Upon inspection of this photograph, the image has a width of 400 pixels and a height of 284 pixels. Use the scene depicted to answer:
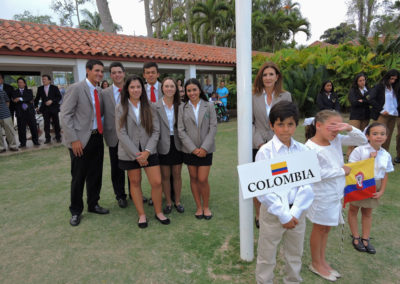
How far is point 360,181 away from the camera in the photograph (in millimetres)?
2385

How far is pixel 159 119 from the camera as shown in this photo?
332 cm

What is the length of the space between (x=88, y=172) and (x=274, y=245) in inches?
100

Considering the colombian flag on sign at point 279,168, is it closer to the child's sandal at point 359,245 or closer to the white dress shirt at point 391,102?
the child's sandal at point 359,245

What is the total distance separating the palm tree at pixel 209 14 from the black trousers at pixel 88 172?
2059 cm

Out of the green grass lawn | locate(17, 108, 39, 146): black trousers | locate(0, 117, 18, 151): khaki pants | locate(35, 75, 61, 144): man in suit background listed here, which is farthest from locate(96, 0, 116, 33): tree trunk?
the green grass lawn

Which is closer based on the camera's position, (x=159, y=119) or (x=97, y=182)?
(x=159, y=119)

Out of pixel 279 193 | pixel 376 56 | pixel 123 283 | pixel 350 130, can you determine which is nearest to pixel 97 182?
pixel 123 283

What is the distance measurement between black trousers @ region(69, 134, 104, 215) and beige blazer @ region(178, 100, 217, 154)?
112 centimetres

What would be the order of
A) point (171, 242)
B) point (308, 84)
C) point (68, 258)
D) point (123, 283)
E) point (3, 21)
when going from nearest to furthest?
point (123, 283)
point (68, 258)
point (171, 242)
point (3, 21)
point (308, 84)

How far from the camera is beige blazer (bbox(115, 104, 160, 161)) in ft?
10.0

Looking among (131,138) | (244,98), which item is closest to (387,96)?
(244,98)

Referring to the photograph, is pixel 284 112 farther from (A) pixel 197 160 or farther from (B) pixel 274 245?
(A) pixel 197 160

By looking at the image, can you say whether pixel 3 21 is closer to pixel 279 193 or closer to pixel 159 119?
pixel 159 119

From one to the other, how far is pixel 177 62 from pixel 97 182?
825cm
